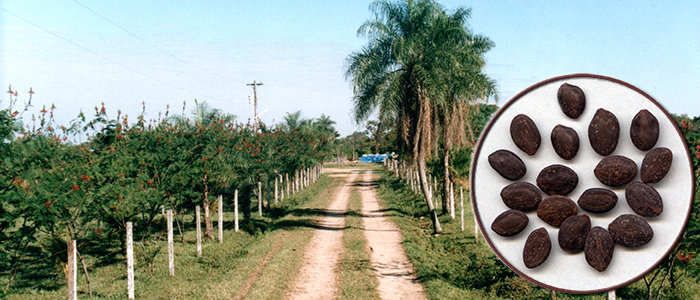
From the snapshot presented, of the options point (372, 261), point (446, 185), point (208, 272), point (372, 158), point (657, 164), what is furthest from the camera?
point (372, 158)

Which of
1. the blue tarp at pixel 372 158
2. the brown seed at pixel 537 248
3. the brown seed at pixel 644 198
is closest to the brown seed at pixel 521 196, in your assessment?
the brown seed at pixel 537 248

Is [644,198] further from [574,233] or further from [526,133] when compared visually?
[526,133]

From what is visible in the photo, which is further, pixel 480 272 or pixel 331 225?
pixel 331 225

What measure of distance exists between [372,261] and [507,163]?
11575 mm

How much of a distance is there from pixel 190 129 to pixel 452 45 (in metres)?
10.6

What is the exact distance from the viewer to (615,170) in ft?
7.48

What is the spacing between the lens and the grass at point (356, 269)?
10508 mm

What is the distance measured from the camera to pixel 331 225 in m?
20.7

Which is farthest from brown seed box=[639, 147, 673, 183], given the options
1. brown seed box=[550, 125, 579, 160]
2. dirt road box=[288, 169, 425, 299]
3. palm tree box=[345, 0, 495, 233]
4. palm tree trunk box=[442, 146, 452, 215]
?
palm tree trunk box=[442, 146, 452, 215]

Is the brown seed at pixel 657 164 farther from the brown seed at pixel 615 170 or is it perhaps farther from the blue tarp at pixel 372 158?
the blue tarp at pixel 372 158

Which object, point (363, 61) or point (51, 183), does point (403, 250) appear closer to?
point (363, 61)

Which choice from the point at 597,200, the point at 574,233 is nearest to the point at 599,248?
the point at 574,233

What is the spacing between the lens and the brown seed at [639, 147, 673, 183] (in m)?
2.26

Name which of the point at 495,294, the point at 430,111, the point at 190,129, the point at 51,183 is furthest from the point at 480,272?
the point at 190,129
